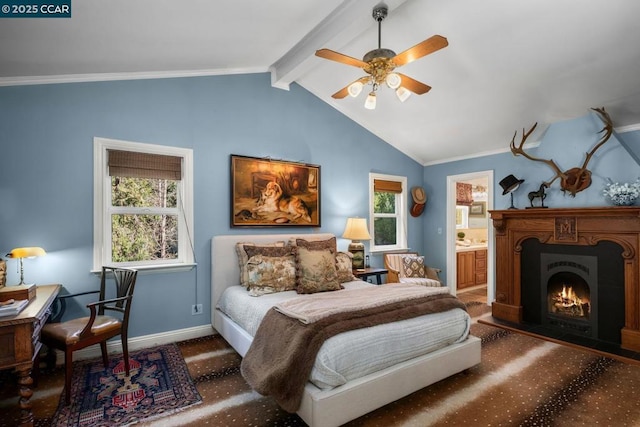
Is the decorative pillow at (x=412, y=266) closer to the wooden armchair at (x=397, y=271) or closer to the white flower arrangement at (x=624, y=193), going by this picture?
the wooden armchair at (x=397, y=271)

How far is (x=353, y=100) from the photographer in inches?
176

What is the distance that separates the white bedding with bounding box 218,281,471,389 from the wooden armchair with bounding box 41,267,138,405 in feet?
3.11

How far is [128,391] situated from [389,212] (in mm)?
4348

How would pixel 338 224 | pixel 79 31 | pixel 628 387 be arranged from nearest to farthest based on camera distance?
pixel 79 31 → pixel 628 387 → pixel 338 224

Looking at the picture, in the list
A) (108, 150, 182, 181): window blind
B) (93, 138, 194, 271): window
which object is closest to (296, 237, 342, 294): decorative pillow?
(93, 138, 194, 271): window

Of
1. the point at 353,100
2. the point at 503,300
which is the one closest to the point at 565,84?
the point at 353,100

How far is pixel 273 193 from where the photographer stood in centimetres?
401

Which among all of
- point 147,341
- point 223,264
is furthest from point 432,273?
point 147,341

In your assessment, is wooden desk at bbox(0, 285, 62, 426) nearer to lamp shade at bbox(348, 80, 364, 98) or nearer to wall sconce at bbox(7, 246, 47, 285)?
wall sconce at bbox(7, 246, 47, 285)

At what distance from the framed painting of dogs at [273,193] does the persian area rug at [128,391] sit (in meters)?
1.64

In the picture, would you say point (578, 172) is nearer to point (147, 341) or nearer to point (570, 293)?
point (570, 293)

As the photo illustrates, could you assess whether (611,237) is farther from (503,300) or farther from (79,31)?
(79,31)

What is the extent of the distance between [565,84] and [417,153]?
8.05 feet

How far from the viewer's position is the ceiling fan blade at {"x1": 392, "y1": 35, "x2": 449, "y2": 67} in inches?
79.8
